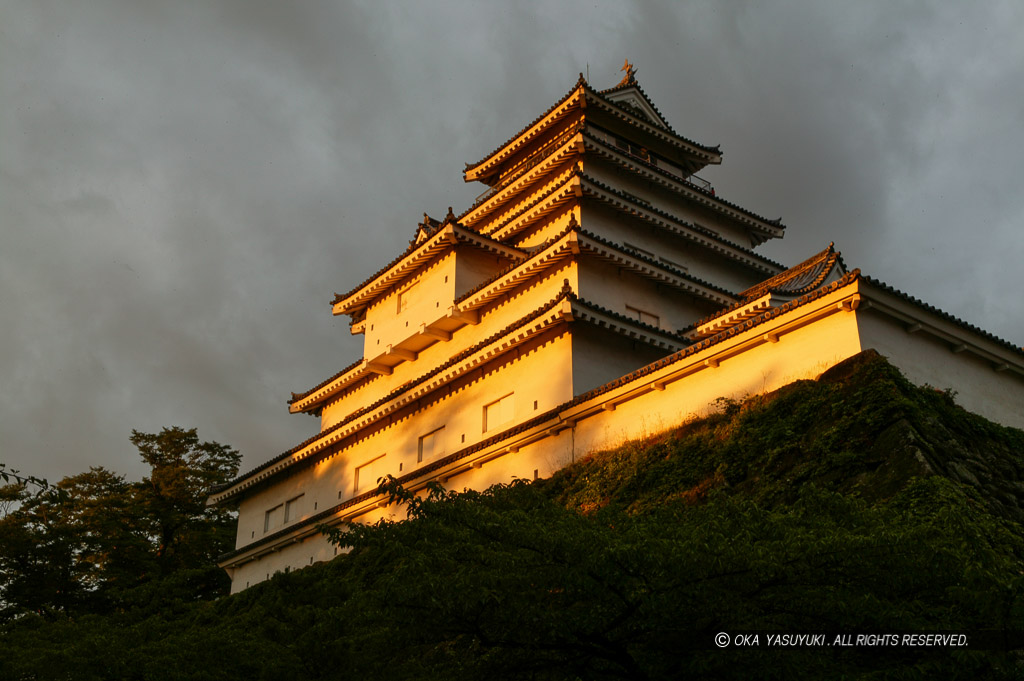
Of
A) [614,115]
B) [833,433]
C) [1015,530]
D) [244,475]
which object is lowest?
[1015,530]

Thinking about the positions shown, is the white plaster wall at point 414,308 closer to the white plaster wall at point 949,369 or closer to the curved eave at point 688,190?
the curved eave at point 688,190

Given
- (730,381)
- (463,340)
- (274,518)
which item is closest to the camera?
(730,381)

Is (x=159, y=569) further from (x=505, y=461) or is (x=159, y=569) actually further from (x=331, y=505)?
(x=505, y=461)

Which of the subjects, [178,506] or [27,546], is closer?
[27,546]

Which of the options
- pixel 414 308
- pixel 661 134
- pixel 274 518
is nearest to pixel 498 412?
pixel 414 308

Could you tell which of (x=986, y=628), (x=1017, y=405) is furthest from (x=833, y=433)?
(x=1017, y=405)

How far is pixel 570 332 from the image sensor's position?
75.7 ft

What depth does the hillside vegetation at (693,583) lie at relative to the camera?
847cm

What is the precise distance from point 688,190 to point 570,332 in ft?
41.1

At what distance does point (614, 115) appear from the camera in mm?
A: 34531

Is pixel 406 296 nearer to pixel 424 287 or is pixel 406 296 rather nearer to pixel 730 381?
pixel 424 287

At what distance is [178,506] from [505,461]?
78.4ft

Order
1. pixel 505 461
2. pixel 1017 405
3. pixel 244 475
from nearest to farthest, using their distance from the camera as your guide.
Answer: pixel 1017 405 → pixel 505 461 → pixel 244 475

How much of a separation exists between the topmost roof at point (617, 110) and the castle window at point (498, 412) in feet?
45.8
